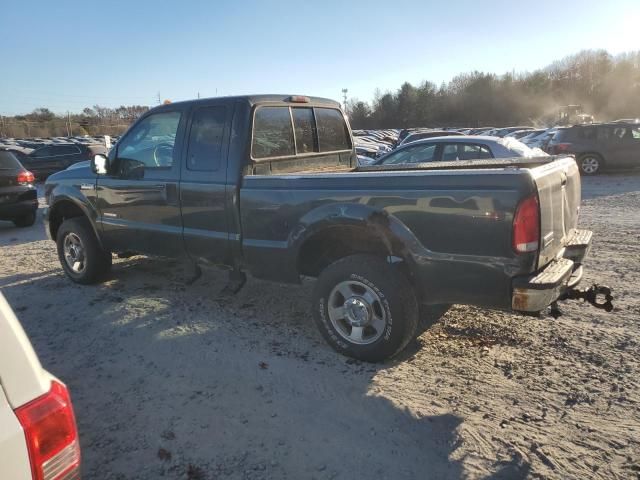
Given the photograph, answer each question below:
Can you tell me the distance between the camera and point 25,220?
10.5 m

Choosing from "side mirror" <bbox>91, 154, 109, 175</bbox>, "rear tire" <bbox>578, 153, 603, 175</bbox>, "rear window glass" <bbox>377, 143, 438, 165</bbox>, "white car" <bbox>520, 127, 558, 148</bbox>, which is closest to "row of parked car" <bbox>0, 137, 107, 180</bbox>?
"rear window glass" <bbox>377, 143, 438, 165</bbox>

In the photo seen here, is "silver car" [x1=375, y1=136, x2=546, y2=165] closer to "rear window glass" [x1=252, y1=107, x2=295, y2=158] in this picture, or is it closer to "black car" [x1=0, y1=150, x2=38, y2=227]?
"rear window glass" [x1=252, y1=107, x2=295, y2=158]

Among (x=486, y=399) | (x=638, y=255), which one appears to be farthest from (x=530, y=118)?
(x=486, y=399)

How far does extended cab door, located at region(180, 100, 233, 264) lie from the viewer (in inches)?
171

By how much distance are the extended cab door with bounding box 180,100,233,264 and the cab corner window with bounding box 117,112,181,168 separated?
0.28m

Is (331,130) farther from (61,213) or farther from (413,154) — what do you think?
(413,154)

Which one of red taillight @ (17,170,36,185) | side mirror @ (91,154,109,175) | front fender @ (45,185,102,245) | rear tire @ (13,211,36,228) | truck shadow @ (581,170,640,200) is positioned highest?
side mirror @ (91,154,109,175)

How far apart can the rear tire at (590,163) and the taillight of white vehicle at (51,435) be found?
1708 centimetres

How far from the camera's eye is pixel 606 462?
2.60 metres

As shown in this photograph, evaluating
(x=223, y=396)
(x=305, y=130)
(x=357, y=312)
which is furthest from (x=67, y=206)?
(x=357, y=312)

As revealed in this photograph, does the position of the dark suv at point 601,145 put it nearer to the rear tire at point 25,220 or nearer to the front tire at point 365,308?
the front tire at point 365,308

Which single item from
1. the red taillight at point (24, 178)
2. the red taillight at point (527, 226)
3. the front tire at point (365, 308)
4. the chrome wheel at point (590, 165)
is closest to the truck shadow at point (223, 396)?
the front tire at point (365, 308)

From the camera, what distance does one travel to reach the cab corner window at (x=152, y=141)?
4785 mm

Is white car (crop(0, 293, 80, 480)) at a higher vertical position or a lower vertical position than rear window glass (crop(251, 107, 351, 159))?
lower
